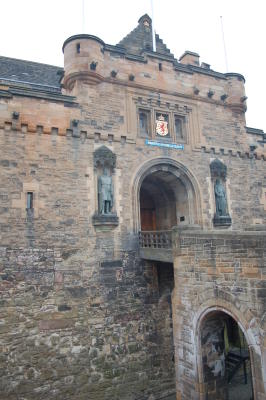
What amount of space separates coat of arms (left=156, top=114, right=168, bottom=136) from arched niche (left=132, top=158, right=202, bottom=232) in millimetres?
1195

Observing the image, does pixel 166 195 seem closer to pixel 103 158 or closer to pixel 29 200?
pixel 103 158

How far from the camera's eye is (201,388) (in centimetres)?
840

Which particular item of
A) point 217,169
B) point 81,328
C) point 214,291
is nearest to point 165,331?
point 81,328

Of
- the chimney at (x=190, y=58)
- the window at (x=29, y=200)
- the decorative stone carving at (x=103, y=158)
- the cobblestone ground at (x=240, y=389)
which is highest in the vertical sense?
the chimney at (x=190, y=58)

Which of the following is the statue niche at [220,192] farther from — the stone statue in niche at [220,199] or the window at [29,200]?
the window at [29,200]

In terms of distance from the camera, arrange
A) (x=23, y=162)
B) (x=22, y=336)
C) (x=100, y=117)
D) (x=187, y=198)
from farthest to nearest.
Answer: (x=187, y=198) < (x=100, y=117) < (x=23, y=162) < (x=22, y=336)

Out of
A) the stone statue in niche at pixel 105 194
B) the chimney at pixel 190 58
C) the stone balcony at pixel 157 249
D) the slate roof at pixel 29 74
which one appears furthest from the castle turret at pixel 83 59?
the stone balcony at pixel 157 249

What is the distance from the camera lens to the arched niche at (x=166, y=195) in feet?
41.1

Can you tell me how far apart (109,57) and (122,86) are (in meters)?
1.25

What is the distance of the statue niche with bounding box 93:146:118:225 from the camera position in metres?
11.4

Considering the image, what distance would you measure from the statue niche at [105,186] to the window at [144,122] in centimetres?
205

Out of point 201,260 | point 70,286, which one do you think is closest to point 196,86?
point 201,260

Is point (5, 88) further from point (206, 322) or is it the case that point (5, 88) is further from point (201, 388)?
point (201, 388)

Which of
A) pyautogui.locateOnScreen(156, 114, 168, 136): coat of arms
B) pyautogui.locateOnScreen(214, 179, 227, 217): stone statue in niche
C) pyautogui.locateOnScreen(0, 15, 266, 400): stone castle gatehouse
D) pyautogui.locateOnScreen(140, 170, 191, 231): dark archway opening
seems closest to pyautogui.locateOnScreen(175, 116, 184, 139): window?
pyautogui.locateOnScreen(0, 15, 266, 400): stone castle gatehouse
